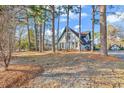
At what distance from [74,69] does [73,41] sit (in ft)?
1.10

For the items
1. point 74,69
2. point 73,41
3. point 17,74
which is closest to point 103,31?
point 73,41

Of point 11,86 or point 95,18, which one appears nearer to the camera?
point 11,86

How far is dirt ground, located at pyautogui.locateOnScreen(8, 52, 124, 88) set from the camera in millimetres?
3311

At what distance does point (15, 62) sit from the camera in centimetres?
344

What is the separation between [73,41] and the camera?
11.6ft

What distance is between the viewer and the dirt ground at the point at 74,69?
3.31m

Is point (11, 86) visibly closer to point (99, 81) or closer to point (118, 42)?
point (99, 81)

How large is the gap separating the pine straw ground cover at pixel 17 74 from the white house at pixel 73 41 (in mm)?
395

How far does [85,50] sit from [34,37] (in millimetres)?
623

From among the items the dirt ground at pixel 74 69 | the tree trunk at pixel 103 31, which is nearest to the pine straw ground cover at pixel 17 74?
the dirt ground at pixel 74 69

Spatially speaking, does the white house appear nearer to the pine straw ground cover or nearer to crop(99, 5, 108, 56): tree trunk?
crop(99, 5, 108, 56): tree trunk

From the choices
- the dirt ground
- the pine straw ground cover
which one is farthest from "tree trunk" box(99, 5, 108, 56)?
the pine straw ground cover

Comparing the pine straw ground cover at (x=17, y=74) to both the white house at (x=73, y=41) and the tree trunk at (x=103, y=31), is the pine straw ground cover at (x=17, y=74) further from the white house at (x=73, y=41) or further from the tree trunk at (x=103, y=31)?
the tree trunk at (x=103, y=31)
